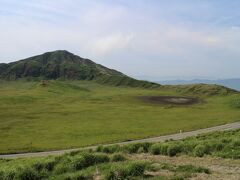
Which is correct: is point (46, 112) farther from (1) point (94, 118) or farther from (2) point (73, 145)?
(2) point (73, 145)

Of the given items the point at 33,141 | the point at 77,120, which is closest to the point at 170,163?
the point at 33,141

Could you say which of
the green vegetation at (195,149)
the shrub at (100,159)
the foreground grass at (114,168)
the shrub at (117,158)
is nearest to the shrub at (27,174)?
the foreground grass at (114,168)

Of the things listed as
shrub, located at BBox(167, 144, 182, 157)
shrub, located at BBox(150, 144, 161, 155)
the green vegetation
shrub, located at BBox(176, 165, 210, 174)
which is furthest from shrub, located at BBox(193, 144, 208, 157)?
shrub, located at BBox(176, 165, 210, 174)

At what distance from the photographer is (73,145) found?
65.5m

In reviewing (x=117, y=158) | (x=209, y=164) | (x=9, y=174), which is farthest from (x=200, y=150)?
(x=9, y=174)

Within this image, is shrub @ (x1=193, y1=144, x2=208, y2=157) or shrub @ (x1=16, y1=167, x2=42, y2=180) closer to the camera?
shrub @ (x1=16, y1=167, x2=42, y2=180)

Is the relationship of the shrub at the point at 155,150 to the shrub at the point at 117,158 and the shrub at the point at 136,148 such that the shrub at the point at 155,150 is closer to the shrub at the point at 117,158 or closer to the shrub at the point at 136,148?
the shrub at the point at 136,148

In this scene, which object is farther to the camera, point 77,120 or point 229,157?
point 77,120

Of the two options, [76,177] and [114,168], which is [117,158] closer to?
[114,168]

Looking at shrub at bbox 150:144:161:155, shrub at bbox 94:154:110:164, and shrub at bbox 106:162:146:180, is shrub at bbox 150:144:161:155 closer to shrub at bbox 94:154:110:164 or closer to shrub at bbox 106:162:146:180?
shrub at bbox 94:154:110:164

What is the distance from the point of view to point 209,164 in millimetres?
21703

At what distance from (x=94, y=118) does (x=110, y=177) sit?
88873mm

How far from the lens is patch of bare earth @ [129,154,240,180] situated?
1869cm

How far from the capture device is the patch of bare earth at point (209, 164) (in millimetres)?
18688
